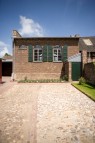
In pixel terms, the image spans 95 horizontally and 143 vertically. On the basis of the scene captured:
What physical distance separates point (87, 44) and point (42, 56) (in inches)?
323

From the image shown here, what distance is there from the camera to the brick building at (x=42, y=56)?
2022 centimetres

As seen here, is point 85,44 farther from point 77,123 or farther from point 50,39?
point 77,123

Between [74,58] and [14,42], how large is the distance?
8437 millimetres

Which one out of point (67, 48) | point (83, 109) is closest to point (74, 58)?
point (67, 48)

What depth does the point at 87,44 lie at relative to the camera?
23.6 m

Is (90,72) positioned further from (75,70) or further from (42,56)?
(42,56)

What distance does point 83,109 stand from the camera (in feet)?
21.6

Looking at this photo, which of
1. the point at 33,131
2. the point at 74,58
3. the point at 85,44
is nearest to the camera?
the point at 33,131

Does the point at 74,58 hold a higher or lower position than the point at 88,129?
higher

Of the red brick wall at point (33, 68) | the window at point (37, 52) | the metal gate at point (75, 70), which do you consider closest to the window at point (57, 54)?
the red brick wall at point (33, 68)

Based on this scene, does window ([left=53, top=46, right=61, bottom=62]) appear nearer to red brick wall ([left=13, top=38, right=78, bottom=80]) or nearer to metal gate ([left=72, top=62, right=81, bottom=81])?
red brick wall ([left=13, top=38, right=78, bottom=80])

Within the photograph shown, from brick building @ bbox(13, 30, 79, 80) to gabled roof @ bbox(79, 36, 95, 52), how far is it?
118 inches

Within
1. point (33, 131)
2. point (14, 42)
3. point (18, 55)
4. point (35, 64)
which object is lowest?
point (33, 131)

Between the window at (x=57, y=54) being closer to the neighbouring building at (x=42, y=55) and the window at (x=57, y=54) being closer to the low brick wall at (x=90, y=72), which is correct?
the neighbouring building at (x=42, y=55)
